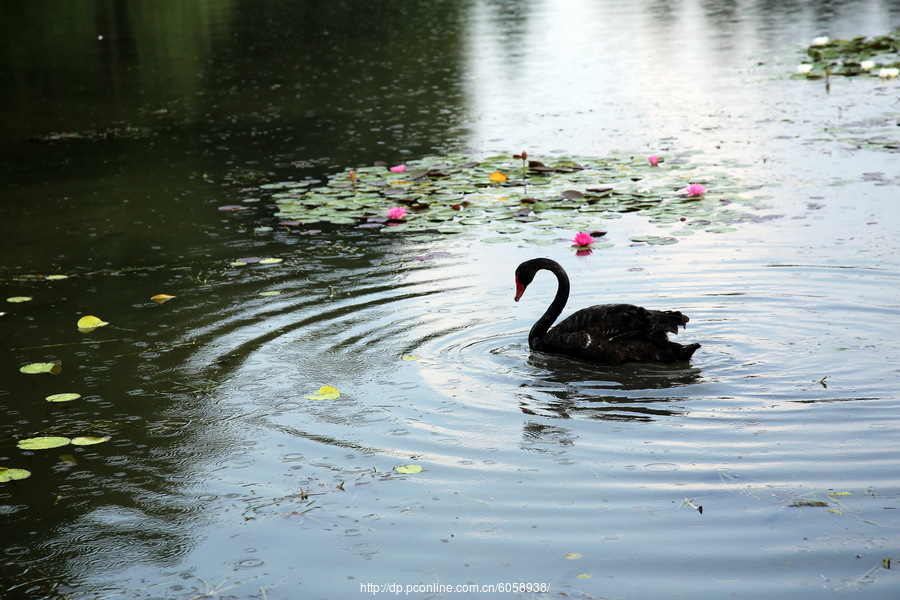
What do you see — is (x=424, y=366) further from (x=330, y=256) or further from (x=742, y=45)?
(x=742, y=45)

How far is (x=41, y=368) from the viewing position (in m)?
6.04

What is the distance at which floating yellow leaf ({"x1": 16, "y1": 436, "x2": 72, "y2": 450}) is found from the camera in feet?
16.4

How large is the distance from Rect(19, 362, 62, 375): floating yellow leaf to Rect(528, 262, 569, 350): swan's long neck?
291cm

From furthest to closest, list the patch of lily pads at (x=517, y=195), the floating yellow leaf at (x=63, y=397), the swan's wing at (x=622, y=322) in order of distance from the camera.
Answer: the patch of lily pads at (x=517, y=195), the swan's wing at (x=622, y=322), the floating yellow leaf at (x=63, y=397)

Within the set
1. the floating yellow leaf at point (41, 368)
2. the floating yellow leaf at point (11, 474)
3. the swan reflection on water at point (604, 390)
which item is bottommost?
the swan reflection on water at point (604, 390)

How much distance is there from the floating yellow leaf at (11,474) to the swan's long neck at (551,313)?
3.01 metres

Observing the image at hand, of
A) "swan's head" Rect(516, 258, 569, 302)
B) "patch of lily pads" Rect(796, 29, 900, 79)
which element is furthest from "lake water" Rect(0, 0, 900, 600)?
"patch of lily pads" Rect(796, 29, 900, 79)

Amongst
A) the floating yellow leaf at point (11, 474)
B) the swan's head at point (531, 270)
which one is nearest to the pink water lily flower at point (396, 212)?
the swan's head at point (531, 270)

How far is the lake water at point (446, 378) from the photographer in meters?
3.89

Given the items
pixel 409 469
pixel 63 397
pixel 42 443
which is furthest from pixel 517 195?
pixel 42 443

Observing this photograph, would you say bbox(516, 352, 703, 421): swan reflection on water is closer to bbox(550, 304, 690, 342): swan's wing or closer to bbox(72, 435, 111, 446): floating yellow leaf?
bbox(550, 304, 690, 342): swan's wing

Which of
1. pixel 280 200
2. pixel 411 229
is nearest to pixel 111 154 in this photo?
pixel 280 200

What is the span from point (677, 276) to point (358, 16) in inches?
861

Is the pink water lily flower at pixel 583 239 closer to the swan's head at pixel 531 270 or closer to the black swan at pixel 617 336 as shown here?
the swan's head at pixel 531 270
